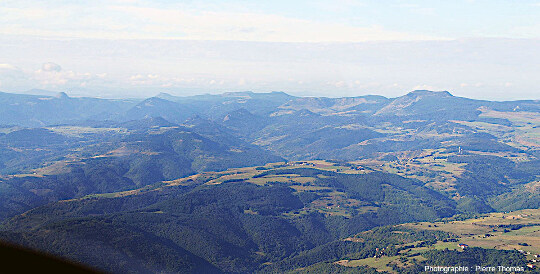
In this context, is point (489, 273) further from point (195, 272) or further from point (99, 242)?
point (99, 242)

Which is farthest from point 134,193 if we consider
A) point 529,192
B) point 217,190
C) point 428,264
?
point 529,192

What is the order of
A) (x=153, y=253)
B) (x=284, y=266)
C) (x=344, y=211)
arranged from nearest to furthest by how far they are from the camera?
1. (x=153, y=253)
2. (x=284, y=266)
3. (x=344, y=211)

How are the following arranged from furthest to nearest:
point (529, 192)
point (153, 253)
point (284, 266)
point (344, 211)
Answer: point (529, 192)
point (344, 211)
point (284, 266)
point (153, 253)

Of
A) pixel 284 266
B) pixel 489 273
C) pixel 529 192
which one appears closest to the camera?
pixel 489 273

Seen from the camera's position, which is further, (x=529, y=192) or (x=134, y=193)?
(x=529, y=192)

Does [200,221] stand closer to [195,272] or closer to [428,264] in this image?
[195,272]

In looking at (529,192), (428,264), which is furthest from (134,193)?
(529,192)

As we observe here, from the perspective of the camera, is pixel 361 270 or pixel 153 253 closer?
pixel 361 270

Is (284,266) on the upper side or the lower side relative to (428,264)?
lower

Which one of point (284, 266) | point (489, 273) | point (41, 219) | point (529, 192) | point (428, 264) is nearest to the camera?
point (489, 273)
